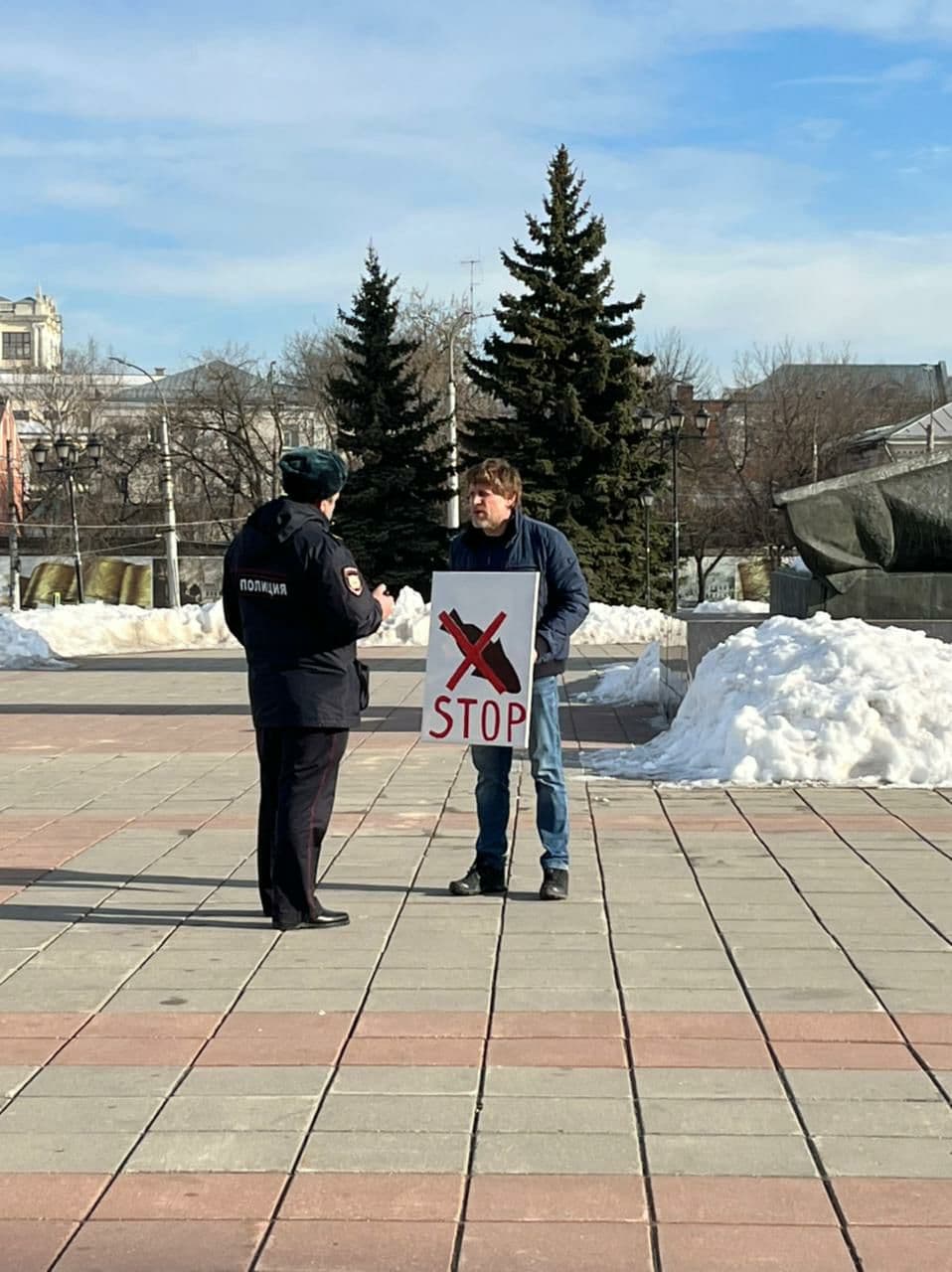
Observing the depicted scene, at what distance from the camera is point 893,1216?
133 inches

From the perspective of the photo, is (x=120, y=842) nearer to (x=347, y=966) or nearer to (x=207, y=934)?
(x=207, y=934)

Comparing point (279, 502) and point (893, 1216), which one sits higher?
point (279, 502)

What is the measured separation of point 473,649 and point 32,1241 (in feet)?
11.6

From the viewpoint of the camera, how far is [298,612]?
19.4ft

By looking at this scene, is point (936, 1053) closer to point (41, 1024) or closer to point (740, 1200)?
point (740, 1200)

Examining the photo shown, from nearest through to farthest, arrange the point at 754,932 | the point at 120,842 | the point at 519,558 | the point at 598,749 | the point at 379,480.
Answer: the point at 754,932
the point at 519,558
the point at 120,842
the point at 598,749
the point at 379,480

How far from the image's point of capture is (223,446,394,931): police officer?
5844 millimetres

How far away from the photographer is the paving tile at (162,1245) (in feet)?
10.5

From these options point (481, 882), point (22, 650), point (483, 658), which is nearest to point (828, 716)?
point (481, 882)

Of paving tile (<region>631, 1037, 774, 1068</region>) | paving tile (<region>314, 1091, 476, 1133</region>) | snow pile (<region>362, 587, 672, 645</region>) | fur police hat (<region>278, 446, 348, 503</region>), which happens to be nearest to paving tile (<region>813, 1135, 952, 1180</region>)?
paving tile (<region>631, 1037, 774, 1068</region>)

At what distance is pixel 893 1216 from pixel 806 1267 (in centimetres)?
32

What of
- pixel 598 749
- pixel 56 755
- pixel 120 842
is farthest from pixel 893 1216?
pixel 56 755

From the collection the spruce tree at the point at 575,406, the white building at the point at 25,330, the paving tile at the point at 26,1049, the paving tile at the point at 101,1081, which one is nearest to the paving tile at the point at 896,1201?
the paving tile at the point at 101,1081

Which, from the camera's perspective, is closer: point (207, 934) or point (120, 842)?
point (207, 934)
